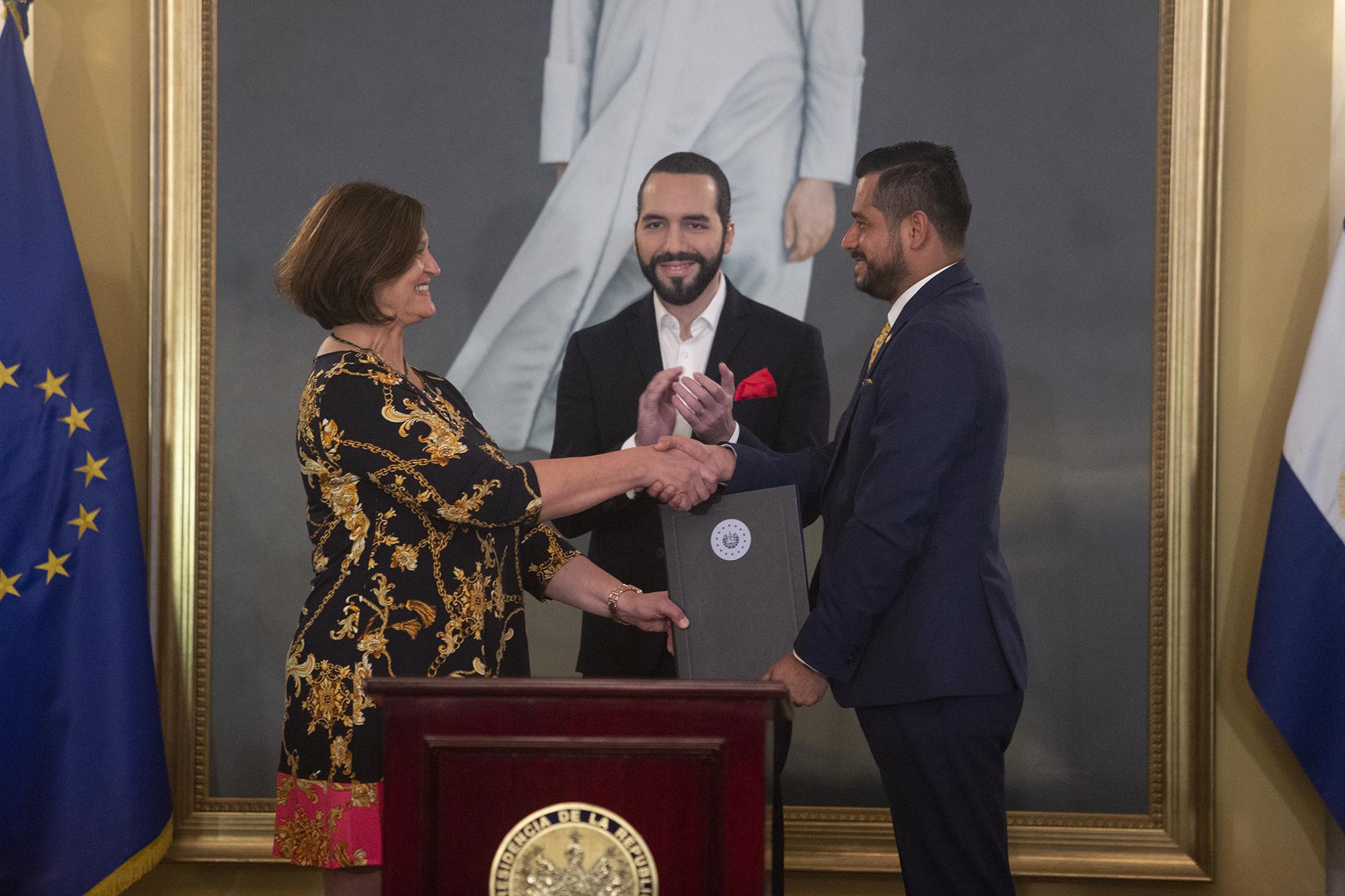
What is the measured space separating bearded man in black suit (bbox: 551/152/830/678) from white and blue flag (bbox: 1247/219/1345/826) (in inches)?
44.1

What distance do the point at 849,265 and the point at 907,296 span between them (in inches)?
27.7

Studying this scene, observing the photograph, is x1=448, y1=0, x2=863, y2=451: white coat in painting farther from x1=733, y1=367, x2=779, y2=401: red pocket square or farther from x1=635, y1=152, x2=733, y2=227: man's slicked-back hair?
x1=733, y1=367, x2=779, y2=401: red pocket square

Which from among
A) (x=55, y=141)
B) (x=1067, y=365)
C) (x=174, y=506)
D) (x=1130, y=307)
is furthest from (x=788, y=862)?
(x=55, y=141)

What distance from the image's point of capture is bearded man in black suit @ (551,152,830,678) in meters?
3.06

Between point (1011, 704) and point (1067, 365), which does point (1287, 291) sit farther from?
point (1011, 704)

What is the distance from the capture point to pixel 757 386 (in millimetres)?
3082

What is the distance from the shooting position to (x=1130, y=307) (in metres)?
3.05

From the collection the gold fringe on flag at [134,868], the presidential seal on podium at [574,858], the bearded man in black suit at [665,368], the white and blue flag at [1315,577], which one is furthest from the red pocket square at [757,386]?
the gold fringe on flag at [134,868]

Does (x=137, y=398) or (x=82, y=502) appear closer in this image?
(x=82, y=502)

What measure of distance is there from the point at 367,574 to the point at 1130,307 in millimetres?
2043

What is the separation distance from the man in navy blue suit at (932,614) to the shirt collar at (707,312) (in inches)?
34.6

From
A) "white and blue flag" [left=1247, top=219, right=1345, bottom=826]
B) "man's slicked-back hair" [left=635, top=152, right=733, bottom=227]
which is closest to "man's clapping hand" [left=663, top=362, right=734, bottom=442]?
"man's slicked-back hair" [left=635, top=152, right=733, bottom=227]

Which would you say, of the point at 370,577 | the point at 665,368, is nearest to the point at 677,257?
the point at 665,368

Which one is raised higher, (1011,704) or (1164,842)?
(1011,704)
